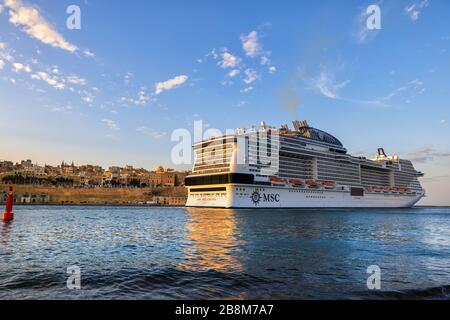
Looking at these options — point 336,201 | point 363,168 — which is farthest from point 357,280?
point 363,168

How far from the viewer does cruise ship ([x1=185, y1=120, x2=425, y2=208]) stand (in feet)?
219

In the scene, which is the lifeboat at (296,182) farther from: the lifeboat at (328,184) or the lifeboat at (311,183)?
the lifeboat at (328,184)

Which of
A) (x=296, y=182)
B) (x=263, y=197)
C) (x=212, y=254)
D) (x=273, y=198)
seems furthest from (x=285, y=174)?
(x=212, y=254)

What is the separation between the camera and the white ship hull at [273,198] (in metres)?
65.2

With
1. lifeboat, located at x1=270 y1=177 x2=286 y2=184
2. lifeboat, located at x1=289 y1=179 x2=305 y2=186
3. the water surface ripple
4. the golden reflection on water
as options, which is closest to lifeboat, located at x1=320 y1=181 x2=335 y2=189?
lifeboat, located at x1=289 y1=179 x2=305 y2=186

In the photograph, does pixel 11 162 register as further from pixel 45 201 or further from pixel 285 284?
pixel 285 284

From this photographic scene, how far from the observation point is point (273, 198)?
6950cm

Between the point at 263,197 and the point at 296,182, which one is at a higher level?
the point at 296,182

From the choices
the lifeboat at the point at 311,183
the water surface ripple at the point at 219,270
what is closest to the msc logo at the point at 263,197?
the lifeboat at the point at 311,183

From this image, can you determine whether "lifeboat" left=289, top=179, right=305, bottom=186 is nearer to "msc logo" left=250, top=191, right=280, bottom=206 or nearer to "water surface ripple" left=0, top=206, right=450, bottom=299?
"msc logo" left=250, top=191, right=280, bottom=206

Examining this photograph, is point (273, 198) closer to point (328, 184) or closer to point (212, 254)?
point (328, 184)

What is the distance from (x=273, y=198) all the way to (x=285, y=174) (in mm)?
10147
